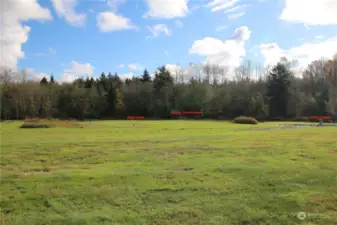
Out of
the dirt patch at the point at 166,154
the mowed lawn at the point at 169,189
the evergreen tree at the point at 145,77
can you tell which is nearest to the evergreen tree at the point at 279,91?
the evergreen tree at the point at 145,77

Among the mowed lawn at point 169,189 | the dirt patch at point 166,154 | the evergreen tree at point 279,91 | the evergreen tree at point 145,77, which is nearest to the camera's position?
the mowed lawn at point 169,189

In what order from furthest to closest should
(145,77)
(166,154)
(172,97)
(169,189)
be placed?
(145,77), (172,97), (166,154), (169,189)

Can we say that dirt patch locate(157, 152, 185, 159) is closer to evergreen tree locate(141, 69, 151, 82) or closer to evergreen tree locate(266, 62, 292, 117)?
evergreen tree locate(266, 62, 292, 117)

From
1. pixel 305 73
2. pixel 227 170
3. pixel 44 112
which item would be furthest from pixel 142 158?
pixel 305 73

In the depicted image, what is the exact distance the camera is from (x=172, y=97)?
2308 inches

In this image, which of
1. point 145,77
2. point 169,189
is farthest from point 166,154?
point 145,77

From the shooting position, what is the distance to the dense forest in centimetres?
4928

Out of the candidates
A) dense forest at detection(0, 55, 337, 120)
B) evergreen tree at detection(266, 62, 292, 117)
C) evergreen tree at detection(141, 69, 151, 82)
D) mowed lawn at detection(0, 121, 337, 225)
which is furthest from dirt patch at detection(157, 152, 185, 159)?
evergreen tree at detection(141, 69, 151, 82)

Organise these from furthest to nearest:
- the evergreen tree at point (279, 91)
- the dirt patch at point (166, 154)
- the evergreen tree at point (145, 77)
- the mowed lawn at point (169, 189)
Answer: the evergreen tree at point (145, 77) < the evergreen tree at point (279, 91) < the dirt patch at point (166, 154) < the mowed lawn at point (169, 189)

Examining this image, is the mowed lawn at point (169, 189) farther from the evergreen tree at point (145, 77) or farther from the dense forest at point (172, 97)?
the evergreen tree at point (145, 77)

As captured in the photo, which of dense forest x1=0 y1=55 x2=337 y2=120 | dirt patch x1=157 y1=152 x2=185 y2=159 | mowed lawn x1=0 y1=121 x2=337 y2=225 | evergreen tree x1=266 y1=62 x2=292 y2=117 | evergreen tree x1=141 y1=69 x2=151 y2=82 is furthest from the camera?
evergreen tree x1=141 y1=69 x2=151 y2=82

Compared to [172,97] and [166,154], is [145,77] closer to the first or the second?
[172,97]

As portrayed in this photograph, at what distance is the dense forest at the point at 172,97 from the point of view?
49.3 m

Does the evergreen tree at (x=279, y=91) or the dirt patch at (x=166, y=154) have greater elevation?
the evergreen tree at (x=279, y=91)
